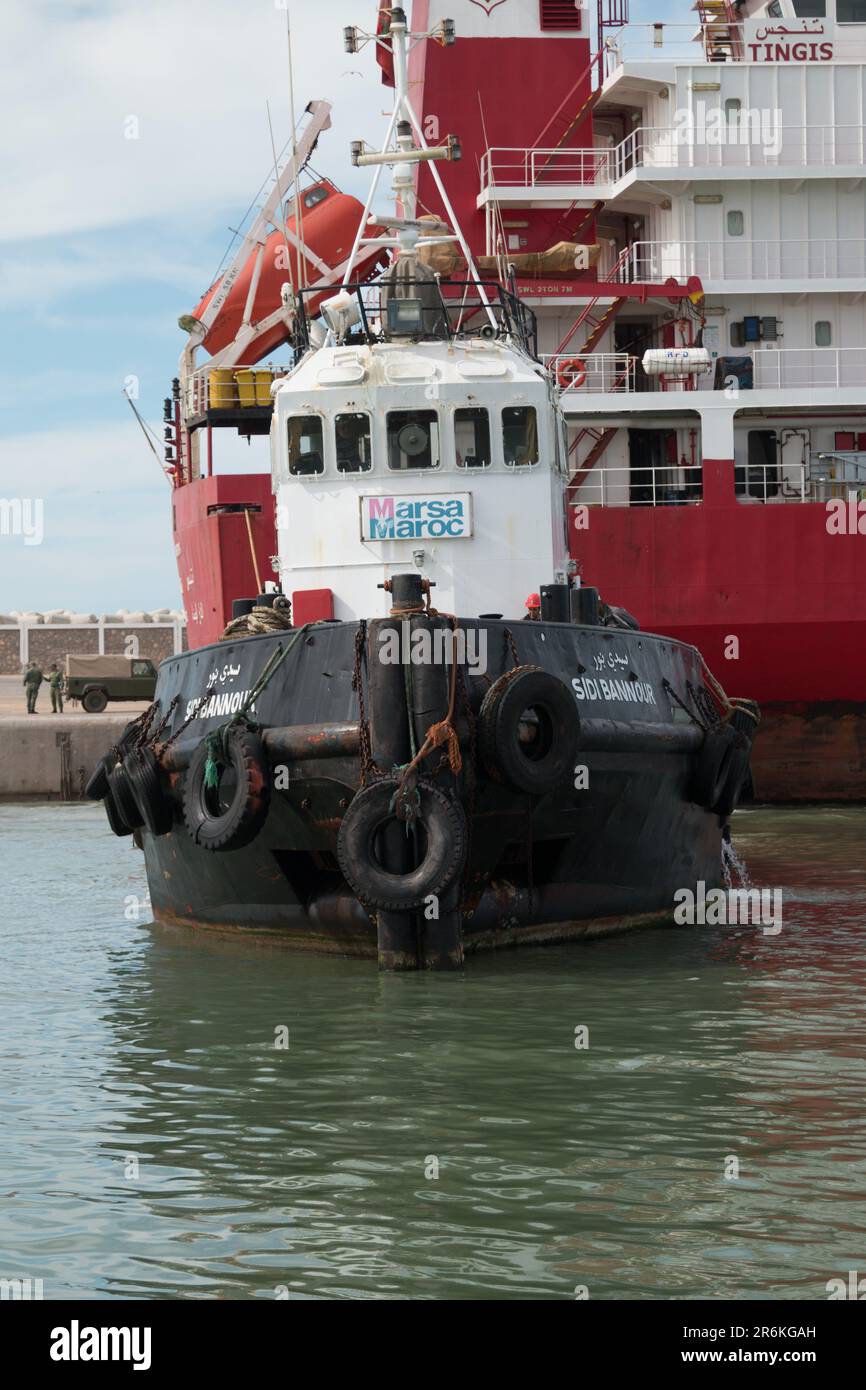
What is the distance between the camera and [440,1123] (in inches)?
283

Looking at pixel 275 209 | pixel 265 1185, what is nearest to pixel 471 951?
pixel 265 1185

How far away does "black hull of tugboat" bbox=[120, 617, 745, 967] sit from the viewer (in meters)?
10.4

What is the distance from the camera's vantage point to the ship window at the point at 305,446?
503 inches

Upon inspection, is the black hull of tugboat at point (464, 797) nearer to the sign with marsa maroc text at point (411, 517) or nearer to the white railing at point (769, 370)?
the sign with marsa maroc text at point (411, 517)

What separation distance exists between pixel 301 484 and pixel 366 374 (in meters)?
0.97

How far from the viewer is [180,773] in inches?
467

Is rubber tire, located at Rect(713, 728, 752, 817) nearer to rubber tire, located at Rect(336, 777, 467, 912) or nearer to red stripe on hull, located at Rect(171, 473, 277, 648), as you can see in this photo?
rubber tire, located at Rect(336, 777, 467, 912)

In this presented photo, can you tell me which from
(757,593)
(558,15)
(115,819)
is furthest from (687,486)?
(115,819)

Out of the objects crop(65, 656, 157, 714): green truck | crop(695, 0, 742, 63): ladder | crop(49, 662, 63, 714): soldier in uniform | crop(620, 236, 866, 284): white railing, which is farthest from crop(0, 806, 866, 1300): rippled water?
crop(49, 662, 63, 714): soldier in uniform

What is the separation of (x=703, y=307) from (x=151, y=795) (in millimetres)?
14771

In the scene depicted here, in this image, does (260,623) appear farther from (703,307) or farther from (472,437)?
(703,307)

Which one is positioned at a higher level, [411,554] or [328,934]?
[411,554]

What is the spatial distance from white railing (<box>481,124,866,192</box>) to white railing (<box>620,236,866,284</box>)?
1076 mm
